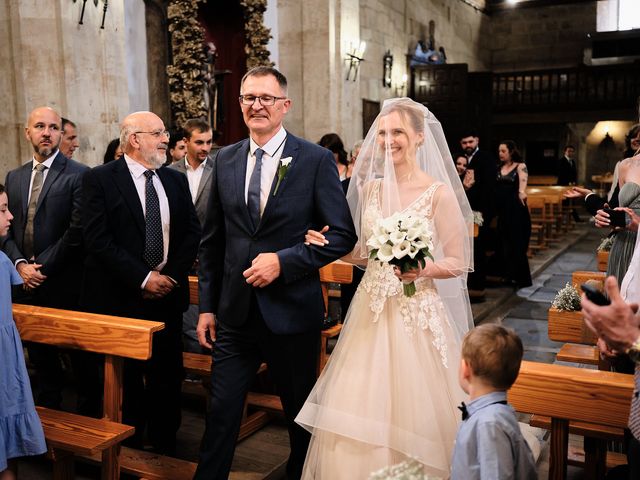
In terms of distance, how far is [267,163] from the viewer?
264 centimetres

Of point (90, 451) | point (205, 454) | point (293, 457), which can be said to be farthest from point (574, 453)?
point (90, 451)

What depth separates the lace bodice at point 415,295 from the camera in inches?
104

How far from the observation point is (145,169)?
3.31 m

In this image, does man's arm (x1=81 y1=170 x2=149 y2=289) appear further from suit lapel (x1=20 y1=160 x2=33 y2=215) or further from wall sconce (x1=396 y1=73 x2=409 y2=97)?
wall sconce (x1=396 y1=73 x2=409 y2=97)

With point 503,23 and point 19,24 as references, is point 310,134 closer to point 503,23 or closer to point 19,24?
point 19,24

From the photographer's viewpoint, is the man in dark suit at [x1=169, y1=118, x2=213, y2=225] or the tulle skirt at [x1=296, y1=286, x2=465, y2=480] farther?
the man in dark suit at [x1=169, y1=118, x2=213, y2=225]

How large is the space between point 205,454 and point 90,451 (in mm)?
467

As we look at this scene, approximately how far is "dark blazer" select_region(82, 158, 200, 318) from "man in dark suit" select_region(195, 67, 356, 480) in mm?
756

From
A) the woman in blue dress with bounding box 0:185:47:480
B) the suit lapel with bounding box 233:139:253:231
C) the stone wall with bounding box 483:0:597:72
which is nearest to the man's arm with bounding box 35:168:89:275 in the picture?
the woman in blue dress with bounding box 0:185:47:480

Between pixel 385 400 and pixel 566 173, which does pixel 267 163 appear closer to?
pixel 385 400

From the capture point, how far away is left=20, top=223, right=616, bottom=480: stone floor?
11.0 ft

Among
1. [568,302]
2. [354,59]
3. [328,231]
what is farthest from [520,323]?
[354,59]

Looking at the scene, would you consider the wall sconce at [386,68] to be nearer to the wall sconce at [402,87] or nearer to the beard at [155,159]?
the wall sconce at [402,87]

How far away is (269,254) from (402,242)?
0.51 m
